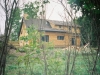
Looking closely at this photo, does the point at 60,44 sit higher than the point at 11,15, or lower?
lower

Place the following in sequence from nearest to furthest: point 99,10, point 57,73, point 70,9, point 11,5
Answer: point 11,5 → point 70,9 → point 99,10 → point 57,73

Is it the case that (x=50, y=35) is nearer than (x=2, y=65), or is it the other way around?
(x=2, y=65)

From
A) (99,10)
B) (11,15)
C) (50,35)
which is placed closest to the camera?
(11,15)

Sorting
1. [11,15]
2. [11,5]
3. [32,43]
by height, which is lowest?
[32,43]

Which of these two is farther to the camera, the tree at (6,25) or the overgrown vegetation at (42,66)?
the overgrown vegetation at (42,66)

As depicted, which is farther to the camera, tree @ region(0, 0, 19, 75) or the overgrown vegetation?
the overgrown vegetation

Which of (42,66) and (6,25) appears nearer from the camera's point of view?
(6,25)

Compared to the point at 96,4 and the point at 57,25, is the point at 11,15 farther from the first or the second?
the point at 57,25

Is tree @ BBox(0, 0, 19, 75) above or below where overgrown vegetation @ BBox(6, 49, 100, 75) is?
above

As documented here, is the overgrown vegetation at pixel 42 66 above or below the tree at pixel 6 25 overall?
below

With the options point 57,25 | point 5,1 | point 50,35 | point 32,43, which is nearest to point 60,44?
point 50,35

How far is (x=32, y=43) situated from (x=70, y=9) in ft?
6.36

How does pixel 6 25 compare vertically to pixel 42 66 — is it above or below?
above

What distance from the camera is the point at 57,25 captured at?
3091cm
